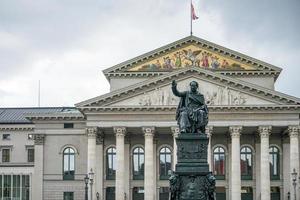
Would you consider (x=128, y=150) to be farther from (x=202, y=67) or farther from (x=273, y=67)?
(x=273, y=67)

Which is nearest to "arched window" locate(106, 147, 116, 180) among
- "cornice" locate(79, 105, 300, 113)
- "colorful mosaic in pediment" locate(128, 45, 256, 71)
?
"cornice" locate(79, 105, 300, 113)

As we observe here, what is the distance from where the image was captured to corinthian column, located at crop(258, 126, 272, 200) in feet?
249

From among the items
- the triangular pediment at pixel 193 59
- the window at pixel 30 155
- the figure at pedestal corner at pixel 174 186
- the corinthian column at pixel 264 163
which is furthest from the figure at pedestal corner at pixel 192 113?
the window at pixel 30 155

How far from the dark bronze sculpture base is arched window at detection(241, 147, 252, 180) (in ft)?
A: 189

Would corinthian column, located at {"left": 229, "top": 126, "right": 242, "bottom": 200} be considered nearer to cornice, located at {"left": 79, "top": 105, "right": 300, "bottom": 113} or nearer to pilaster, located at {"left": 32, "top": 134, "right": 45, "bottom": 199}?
cornice, located at {"left": 79, "top": 105, "right": 300, "bottom": 113}

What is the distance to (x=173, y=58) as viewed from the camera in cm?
8438

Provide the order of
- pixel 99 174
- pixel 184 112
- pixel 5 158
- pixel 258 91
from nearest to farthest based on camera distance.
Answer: pixel 184 112
pixel 258 91
pixel 99 174
pixel 5 158

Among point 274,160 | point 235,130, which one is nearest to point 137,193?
point 235,130

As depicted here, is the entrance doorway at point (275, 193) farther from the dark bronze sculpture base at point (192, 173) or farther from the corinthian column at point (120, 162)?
the dark bronze sculpture base at point (192, 173)

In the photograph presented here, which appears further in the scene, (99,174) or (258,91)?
(99,174)

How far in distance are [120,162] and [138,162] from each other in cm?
652

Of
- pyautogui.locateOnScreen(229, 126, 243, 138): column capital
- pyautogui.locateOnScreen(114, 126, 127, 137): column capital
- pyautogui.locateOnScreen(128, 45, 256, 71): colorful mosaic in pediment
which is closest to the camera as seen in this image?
pyautogui.locateOnScreen(229, 126, 243, 138): column capital

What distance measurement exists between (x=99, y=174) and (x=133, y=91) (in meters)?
11.0

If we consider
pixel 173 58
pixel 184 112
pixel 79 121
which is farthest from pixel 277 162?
→ pixel 184 112
